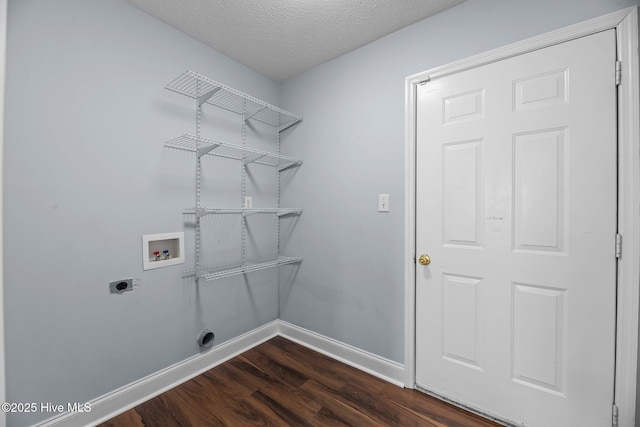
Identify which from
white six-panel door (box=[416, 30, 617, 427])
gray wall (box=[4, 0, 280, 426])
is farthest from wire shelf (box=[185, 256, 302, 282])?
white six-panel door (box=[416, 30, 617, 427])

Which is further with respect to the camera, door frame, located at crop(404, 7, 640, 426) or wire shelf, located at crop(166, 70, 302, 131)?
wire shelf, located at crop(166, 70, 302, 131)

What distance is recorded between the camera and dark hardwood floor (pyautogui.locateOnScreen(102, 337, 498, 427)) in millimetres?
1499

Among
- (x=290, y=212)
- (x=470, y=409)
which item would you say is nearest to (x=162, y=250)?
(x=290, y=212)

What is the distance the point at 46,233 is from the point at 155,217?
0.50 metres

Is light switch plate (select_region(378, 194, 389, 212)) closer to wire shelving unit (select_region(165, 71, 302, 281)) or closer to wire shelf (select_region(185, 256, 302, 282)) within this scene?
wire shelving unit (select_region(165, 71, 302, 281))

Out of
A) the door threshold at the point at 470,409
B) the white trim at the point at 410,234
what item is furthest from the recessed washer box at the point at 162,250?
the door threshold at the point at 470,409

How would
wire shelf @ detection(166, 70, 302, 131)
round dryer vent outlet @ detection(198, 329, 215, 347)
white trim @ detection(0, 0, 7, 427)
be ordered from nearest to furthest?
white trim @ detection(0, 0, 7, 427)
wire shelf @ detection(166, 70, 302, 131)
round dryer vent outlet @ detection(198, 329, 215, 347)

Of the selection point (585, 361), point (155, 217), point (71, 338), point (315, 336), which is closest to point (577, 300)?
point (585, 361)

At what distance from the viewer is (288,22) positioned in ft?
5.68

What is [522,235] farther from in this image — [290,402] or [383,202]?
[290,402]

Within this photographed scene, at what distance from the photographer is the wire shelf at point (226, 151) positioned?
1.79 metres

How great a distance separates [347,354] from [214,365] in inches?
40.5

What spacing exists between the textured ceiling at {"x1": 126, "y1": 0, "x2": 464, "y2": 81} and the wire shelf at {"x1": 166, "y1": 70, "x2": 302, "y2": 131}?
357 millimetres

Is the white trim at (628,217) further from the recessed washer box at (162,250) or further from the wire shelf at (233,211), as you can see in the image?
the recessed washer box at (162,250)
